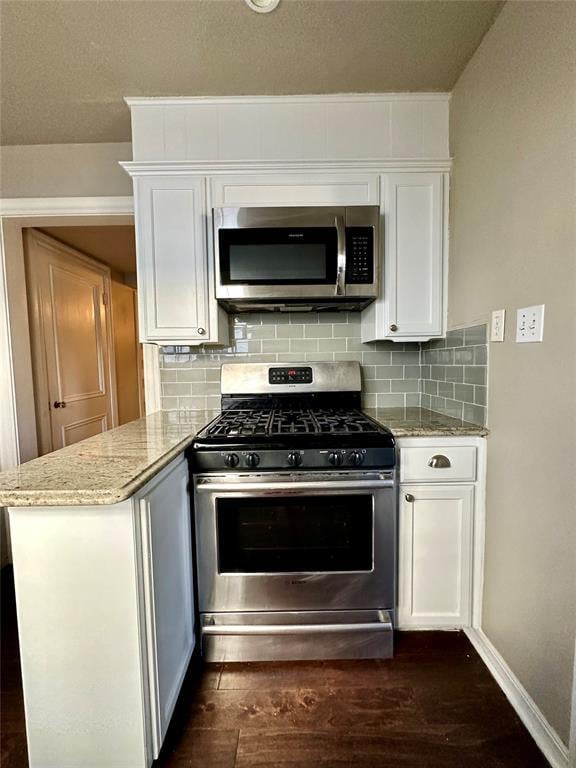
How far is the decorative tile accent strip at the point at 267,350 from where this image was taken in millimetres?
2062

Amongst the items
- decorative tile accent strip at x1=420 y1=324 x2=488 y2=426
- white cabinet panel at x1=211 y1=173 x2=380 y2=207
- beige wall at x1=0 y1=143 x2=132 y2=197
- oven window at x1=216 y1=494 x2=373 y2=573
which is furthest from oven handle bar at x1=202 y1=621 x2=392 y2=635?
beige wall at x1=0 y1=143 x2=132 y2=197

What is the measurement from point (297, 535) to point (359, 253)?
1.31 m

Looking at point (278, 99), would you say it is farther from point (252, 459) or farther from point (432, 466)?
point (432, 466)

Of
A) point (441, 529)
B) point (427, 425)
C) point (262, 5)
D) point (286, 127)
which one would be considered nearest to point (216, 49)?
point (262, 5)

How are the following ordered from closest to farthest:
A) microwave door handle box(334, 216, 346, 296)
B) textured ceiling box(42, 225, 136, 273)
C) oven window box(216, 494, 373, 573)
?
1. oven window box(216, 494, 373, 573)
2. microwave door handle box(334, 216, 346, 296)
3. textured ceiling box(42, 225, 136, 273)

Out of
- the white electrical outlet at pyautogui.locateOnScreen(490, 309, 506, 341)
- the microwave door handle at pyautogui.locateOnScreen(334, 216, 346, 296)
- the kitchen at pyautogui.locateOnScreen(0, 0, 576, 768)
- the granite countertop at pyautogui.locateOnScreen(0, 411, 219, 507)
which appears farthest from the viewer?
the microwave door handle at pyautogui.locateOnScreen(334, 216, 346, 296)

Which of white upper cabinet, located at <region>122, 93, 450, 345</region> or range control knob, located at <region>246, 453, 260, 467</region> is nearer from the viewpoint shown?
range control knob, located at <region>246, 453, 260, 467</region>

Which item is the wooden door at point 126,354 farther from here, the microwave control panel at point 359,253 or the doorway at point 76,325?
the microwave control panel at point 359,253

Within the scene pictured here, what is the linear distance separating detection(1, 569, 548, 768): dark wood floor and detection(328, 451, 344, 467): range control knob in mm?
846

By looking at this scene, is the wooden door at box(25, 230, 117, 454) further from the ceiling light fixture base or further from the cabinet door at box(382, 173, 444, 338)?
the cabinet door at box(382, 173, 444, 338)

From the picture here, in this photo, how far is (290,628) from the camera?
1.44 m

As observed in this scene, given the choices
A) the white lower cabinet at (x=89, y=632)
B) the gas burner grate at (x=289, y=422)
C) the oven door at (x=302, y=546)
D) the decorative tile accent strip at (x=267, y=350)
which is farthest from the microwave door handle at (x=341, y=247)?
the white lower cabinet at (x=89, y=632)

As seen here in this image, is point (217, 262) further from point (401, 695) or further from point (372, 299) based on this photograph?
point (401, 695)

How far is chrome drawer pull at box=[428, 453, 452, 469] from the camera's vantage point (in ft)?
4.83
